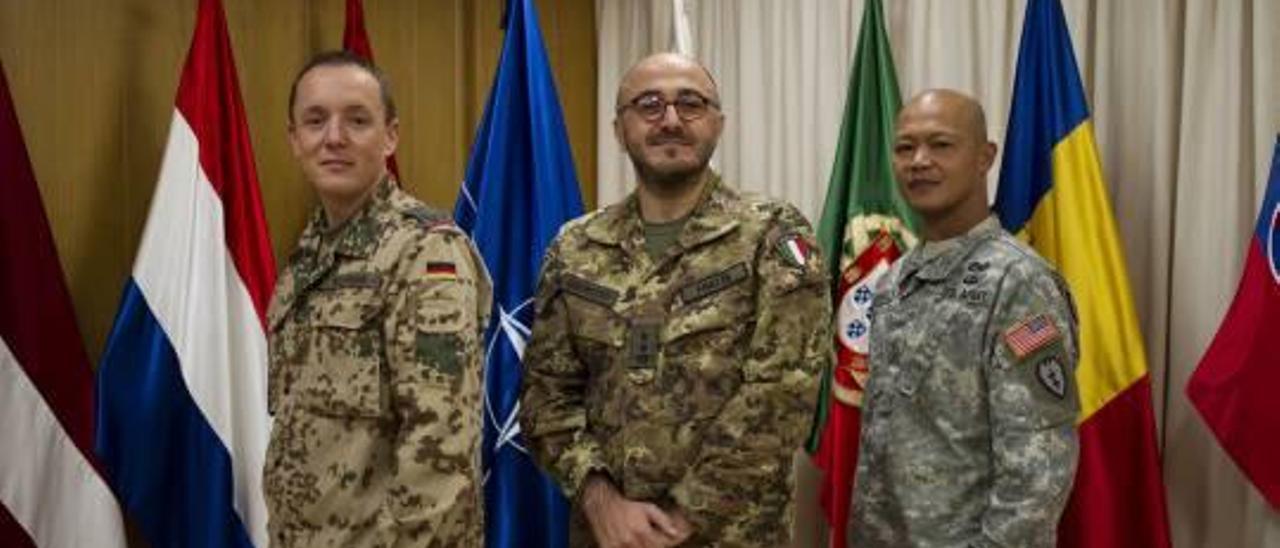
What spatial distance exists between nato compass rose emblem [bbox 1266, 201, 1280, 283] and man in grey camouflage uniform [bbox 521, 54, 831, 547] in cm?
99

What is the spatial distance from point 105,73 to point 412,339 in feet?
5.34

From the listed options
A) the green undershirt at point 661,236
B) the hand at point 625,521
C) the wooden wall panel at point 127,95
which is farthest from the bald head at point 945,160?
the wooden wall panel at point 127,95

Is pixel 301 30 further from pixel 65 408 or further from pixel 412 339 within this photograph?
pixel 412 339

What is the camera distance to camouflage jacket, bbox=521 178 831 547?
1670 millimetres

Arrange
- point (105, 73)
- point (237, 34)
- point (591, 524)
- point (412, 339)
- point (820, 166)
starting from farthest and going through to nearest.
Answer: point (820, 166), point (237, 34), point (105, 73), point (591, 524), point (412, 339)

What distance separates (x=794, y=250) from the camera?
1.73 m

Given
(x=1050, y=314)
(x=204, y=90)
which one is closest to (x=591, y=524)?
(x=1050, y=314)

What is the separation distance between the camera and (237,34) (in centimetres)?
290

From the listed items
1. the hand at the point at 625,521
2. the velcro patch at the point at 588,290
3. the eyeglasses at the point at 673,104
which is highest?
the eyeglasses at the point at 673,104

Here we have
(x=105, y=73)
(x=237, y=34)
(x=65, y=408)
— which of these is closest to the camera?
(x=65, y=408)

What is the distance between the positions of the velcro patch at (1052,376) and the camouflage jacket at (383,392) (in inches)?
35.9

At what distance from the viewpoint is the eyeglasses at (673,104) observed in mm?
1778

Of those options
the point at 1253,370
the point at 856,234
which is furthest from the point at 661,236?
the point at 1253,370

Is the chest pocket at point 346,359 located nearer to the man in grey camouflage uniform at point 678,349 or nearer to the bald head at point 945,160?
the man in grey camouflage uniform at point 678,349
